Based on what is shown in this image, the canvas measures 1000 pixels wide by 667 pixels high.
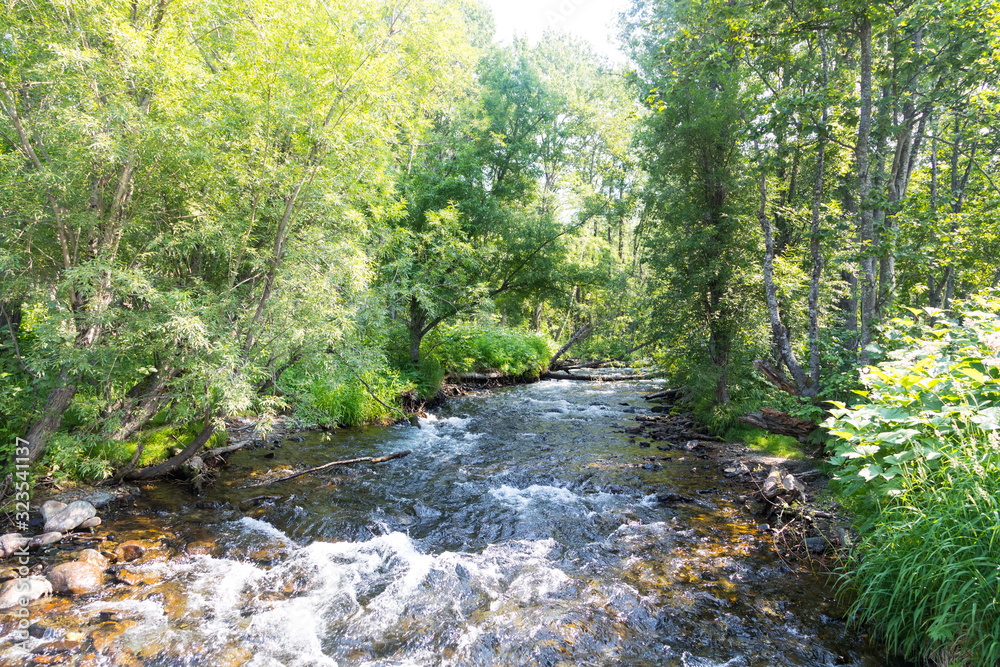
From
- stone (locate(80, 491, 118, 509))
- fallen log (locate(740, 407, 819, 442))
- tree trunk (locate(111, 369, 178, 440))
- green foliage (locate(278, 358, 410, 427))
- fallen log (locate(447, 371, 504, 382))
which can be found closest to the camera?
stone (locate(80, 491, 118, 509))

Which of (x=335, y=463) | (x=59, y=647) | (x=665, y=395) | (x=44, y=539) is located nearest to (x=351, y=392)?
(x=335, y=463)

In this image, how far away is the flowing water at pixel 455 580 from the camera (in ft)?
12.4

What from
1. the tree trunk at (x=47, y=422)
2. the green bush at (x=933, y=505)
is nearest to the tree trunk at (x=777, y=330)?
the green bush at (x=933, y=505)

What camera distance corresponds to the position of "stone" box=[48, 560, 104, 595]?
4.25 m

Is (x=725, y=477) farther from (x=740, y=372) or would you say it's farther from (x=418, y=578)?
(x=418, y=578)

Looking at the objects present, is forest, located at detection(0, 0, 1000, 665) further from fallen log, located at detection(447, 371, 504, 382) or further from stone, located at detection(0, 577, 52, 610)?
fallen log, located at detection(447, 371, 504, 382)

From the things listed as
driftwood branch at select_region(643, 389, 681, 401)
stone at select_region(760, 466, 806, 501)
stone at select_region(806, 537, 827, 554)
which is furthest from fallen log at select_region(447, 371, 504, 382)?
stone at select_region(806, 537, 827, 554)

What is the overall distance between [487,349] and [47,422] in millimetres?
14481

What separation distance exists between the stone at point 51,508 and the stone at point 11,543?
1.67 ft

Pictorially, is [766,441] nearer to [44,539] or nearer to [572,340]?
[44,539]

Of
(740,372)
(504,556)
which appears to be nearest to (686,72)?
(740,372)

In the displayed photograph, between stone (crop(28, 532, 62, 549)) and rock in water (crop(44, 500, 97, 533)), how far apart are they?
11 cm

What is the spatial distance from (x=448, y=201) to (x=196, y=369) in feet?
39.7

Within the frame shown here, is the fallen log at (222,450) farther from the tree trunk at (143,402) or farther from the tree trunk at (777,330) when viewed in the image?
the tree trunk at (777,330)
